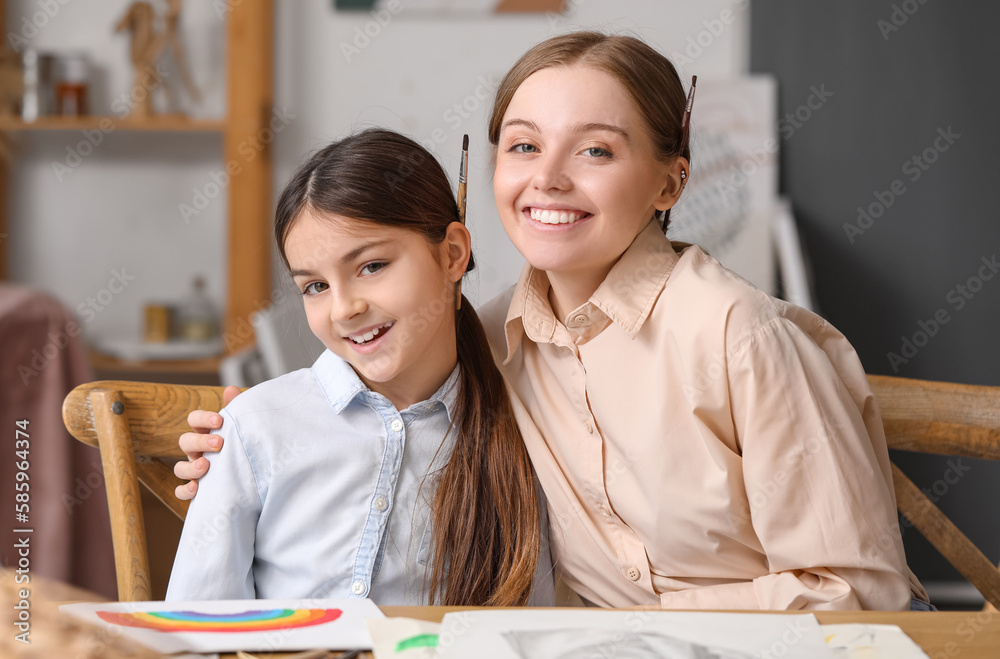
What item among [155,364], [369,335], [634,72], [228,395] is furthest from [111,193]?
[634,72]

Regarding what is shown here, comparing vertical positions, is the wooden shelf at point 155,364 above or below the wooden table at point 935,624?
below

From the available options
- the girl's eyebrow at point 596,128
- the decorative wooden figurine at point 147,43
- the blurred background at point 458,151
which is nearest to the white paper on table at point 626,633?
the girl's eyebrow at point 596,128

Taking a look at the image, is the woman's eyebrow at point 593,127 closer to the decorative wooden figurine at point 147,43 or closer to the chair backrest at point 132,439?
the chair backrest at point 132,439

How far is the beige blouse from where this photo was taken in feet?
2.92

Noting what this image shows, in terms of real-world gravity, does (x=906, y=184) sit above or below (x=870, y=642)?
above

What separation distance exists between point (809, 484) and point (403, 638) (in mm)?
468

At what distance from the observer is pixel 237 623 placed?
2.15 ft

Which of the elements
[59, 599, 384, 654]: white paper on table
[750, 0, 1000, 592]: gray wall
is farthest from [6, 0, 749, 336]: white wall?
[59, 599, 384, 654]: white paper on table

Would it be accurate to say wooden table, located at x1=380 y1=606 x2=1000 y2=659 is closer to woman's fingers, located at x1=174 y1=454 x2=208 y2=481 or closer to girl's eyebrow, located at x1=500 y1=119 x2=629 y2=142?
woman's fingers, located at x1=174 y1=454 x2=208 y2=481

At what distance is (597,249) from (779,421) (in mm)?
272

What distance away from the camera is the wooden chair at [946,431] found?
3.41 ft

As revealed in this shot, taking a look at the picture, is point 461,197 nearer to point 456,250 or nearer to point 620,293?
point 456,250

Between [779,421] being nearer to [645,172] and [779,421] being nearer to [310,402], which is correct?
[645,172]

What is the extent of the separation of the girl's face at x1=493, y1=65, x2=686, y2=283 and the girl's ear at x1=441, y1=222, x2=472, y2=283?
0.22 ft
